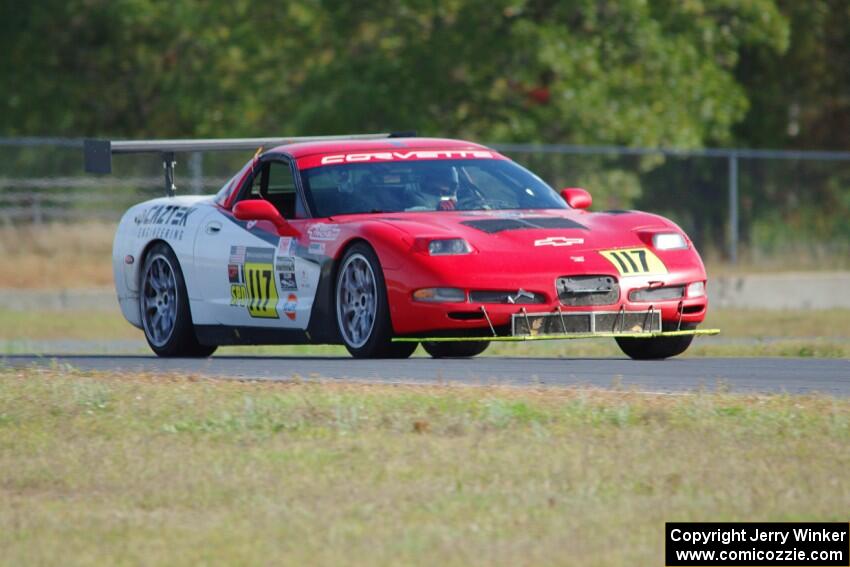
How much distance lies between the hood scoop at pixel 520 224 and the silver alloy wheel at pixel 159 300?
2.84 meters

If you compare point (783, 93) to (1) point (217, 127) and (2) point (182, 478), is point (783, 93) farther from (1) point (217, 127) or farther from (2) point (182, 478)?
(2) point (182, 478)

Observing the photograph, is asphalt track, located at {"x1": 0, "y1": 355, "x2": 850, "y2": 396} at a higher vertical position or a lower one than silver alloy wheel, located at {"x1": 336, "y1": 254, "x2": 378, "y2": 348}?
lower

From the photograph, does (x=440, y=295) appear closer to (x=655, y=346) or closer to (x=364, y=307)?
(x=364, y=307)

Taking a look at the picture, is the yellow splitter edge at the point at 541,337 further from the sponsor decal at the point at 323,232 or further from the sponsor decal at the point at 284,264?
the sponsor decal at the point at 284,264

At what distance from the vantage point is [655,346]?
1177 cm

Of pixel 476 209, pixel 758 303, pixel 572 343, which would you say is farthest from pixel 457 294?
pixel 758 303

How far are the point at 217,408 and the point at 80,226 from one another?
53.5 feet

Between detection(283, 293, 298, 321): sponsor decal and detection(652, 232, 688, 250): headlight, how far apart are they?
2.29 meters

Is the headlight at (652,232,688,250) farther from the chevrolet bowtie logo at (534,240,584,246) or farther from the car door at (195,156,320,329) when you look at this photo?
the car door at (195,156,320,329)

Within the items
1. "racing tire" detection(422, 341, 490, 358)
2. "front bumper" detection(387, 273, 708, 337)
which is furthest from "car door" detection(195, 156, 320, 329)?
"racing tire" detection(422, 341, 490, 358)

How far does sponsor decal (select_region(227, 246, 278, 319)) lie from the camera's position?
11797 mm

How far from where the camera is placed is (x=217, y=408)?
8.42m

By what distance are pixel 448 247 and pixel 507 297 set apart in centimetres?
45

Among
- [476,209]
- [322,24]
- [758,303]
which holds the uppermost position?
[322,24]
